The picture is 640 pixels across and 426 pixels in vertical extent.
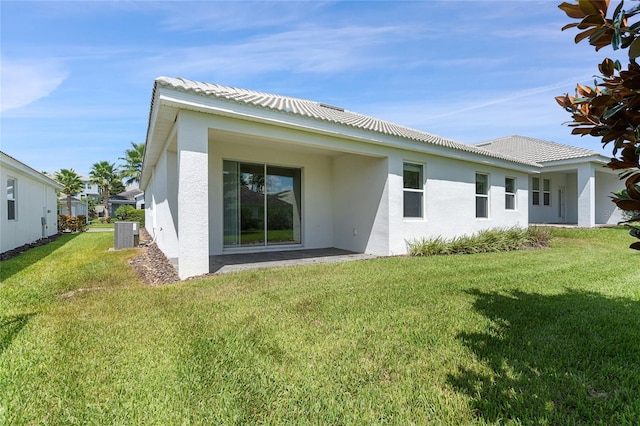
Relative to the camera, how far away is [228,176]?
31.5 feet

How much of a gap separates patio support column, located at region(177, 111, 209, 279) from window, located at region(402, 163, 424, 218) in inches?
251

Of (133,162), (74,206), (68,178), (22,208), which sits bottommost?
(22,208)

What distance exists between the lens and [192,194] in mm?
6246

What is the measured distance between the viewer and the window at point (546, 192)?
1980 centimetres

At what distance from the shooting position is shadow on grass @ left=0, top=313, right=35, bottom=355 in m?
3.35

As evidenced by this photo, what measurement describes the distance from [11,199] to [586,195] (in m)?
25.8

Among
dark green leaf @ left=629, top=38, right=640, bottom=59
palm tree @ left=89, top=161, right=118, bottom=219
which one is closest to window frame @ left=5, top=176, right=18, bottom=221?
dark green leaf @ left=629, top=38, right=640, bottom=59

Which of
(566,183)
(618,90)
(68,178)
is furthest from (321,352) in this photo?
(68,178)

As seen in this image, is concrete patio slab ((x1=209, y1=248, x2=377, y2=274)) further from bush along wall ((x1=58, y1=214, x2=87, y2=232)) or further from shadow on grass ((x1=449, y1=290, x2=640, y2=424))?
bush along wall ((x1=58, y1=214, x2=87, y2=232))

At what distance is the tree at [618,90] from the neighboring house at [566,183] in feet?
54.9

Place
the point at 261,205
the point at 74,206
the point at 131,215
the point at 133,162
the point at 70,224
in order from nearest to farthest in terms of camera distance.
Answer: the point at 261,205
the point at 70,224
the point at 131,215
the point at 74,206
the point at 133,162

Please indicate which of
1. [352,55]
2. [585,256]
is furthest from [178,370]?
[585,256]

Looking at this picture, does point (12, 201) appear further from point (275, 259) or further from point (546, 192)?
point (546, 192)

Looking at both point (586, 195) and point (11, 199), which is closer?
point (11, 199)
